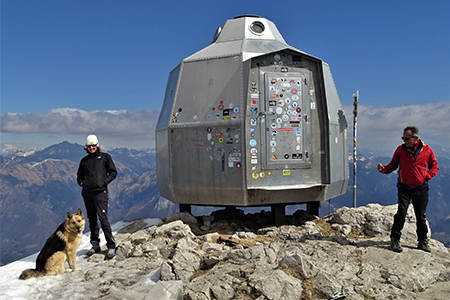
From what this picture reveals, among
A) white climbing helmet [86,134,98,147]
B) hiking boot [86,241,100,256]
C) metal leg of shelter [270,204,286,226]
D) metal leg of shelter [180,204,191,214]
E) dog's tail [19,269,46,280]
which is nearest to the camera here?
dog's tail [19,269,46,280]

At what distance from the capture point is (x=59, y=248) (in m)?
6.53

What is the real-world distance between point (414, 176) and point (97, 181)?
618 centimetres

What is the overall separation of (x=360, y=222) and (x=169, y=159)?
5.05m

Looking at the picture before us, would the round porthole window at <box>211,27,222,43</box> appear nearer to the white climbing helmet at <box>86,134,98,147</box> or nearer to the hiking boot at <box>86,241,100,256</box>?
the white climbing helmet at <box>86,134,98,147</box>

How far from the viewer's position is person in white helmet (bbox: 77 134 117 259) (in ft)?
25.0

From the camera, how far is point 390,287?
5352 millimetres

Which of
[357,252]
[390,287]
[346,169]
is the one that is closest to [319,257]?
[357,252]

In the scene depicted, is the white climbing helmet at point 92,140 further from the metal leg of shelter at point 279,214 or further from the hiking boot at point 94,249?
the metal leg of shelter at point 279,214

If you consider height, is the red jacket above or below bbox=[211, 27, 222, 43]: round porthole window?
below

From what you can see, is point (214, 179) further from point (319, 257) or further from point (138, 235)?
point (319, 257)

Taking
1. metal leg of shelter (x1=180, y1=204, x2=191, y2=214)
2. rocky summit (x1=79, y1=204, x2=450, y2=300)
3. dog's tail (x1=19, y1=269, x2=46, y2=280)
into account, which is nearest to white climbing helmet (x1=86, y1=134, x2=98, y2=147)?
rocky summit (x1=79, y1=204, x2=450, y2=300)

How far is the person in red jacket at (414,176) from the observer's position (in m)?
6.68

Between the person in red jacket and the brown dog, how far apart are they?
19.1ft

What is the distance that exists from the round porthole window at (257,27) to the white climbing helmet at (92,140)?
5.25m
